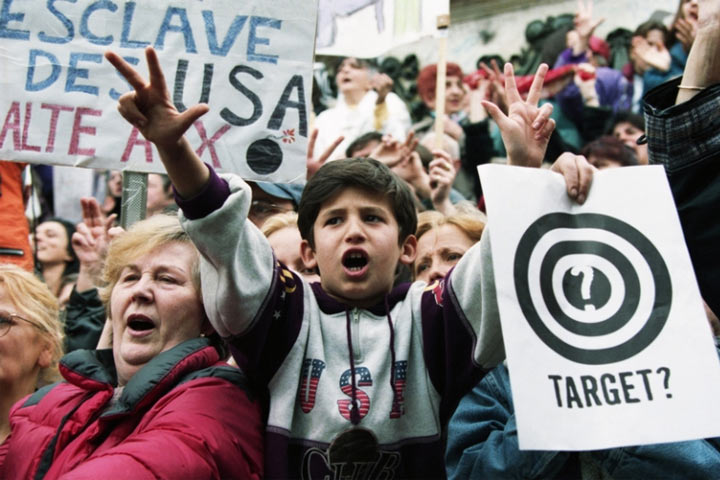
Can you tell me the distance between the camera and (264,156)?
124 inches

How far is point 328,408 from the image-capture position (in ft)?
7.07

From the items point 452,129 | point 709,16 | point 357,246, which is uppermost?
point 452,129

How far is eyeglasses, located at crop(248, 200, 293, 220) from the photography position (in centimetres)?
378

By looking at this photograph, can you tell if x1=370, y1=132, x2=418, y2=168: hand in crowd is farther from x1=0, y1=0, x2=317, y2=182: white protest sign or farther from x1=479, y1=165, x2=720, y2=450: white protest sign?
x1=479, y1=165, x2=720, y2=450: white protest sign

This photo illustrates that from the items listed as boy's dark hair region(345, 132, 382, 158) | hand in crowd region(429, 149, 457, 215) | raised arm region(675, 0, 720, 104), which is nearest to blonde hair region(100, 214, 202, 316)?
raised arm region(675, 0, 720, 104)

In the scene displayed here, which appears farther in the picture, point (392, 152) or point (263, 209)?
point (392, 152)

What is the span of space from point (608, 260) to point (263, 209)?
2112 millimetres

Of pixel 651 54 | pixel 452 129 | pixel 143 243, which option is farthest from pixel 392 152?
pixel 651 54

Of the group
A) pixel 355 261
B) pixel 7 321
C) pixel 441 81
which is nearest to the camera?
pixel 355 261

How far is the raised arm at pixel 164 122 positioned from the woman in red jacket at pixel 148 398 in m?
0.53

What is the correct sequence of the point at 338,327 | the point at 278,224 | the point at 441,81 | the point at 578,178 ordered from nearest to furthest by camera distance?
the point at 578,178
the point at 338,327
the point at 278,224
the point at 441,81

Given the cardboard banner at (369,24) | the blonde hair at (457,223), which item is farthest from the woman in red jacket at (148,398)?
the cardboard banner at (369,24)

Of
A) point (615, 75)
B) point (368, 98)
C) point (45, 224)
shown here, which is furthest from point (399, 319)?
point (615, 75)

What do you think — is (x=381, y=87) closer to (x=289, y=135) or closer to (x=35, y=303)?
(x=289, y=135)
